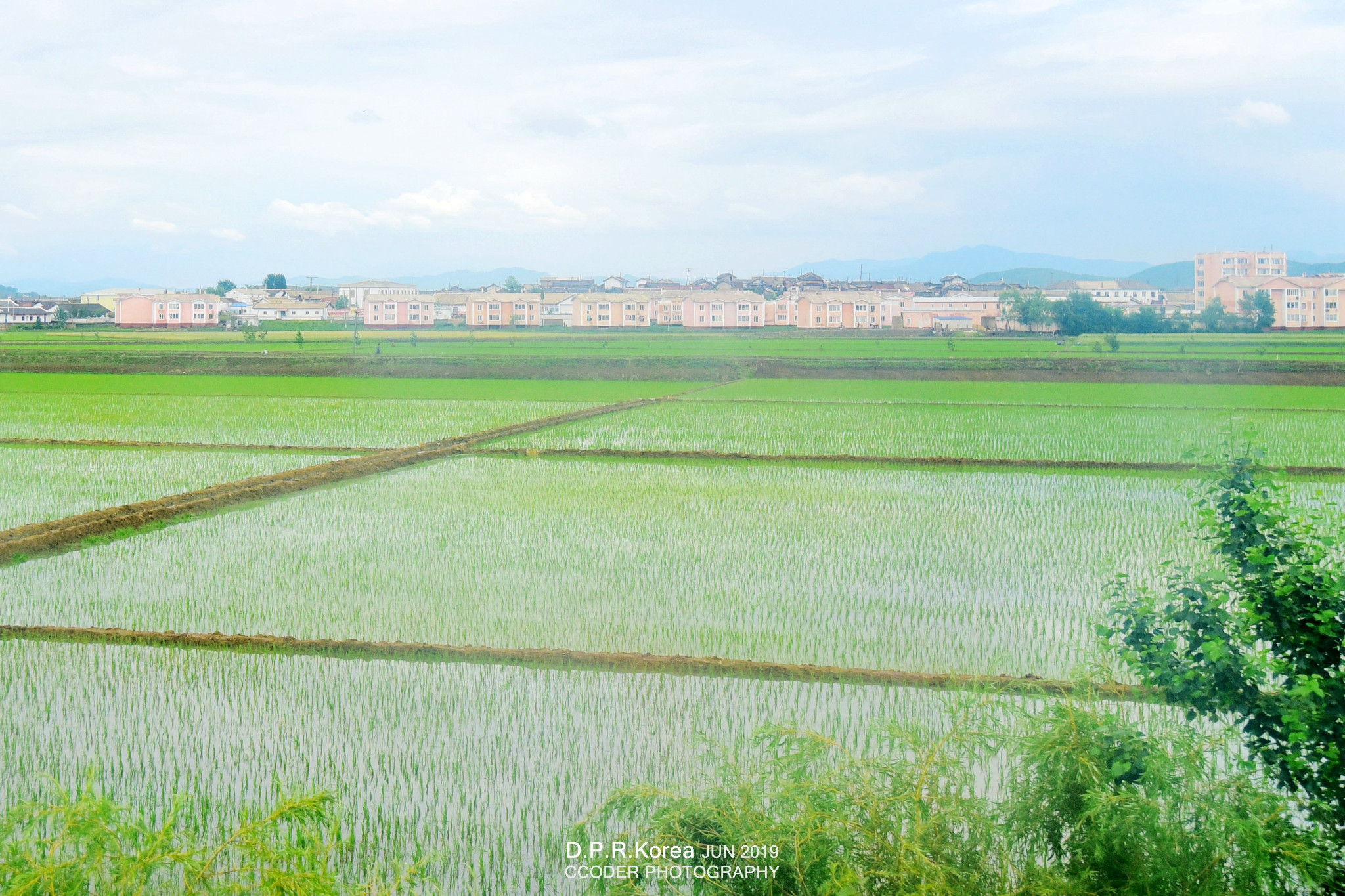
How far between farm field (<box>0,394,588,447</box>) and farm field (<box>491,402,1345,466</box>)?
81.1 inches

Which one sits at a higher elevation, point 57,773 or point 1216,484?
point 1216,484

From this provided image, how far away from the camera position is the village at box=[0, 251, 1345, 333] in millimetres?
61719

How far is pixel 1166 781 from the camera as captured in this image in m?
3.07

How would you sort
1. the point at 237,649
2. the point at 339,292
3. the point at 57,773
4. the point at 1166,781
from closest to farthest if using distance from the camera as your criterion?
the point at 1166,781, the point at 57,773, the point at 237,649, the point at 339,292

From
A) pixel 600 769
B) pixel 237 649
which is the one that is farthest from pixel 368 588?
pixel 600 769

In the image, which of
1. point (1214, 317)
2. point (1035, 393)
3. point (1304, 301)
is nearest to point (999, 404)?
point (1035, 393)

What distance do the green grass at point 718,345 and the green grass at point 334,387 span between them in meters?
Answer: 4.44

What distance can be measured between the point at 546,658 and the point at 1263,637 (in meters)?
3.43

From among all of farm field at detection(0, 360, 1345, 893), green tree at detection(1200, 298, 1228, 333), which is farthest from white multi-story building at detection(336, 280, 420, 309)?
farm field at detection(0, 360, 1345, 893)

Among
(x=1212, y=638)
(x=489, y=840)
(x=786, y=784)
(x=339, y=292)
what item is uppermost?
(x=339, y=292)

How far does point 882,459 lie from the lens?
14500mm

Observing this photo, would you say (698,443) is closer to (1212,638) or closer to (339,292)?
(1212,638)

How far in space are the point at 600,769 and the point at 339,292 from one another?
93.3 meters

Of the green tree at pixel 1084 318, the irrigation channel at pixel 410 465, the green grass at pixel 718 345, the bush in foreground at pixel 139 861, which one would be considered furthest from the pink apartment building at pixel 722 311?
the bush in foreground at pixel 139 861
